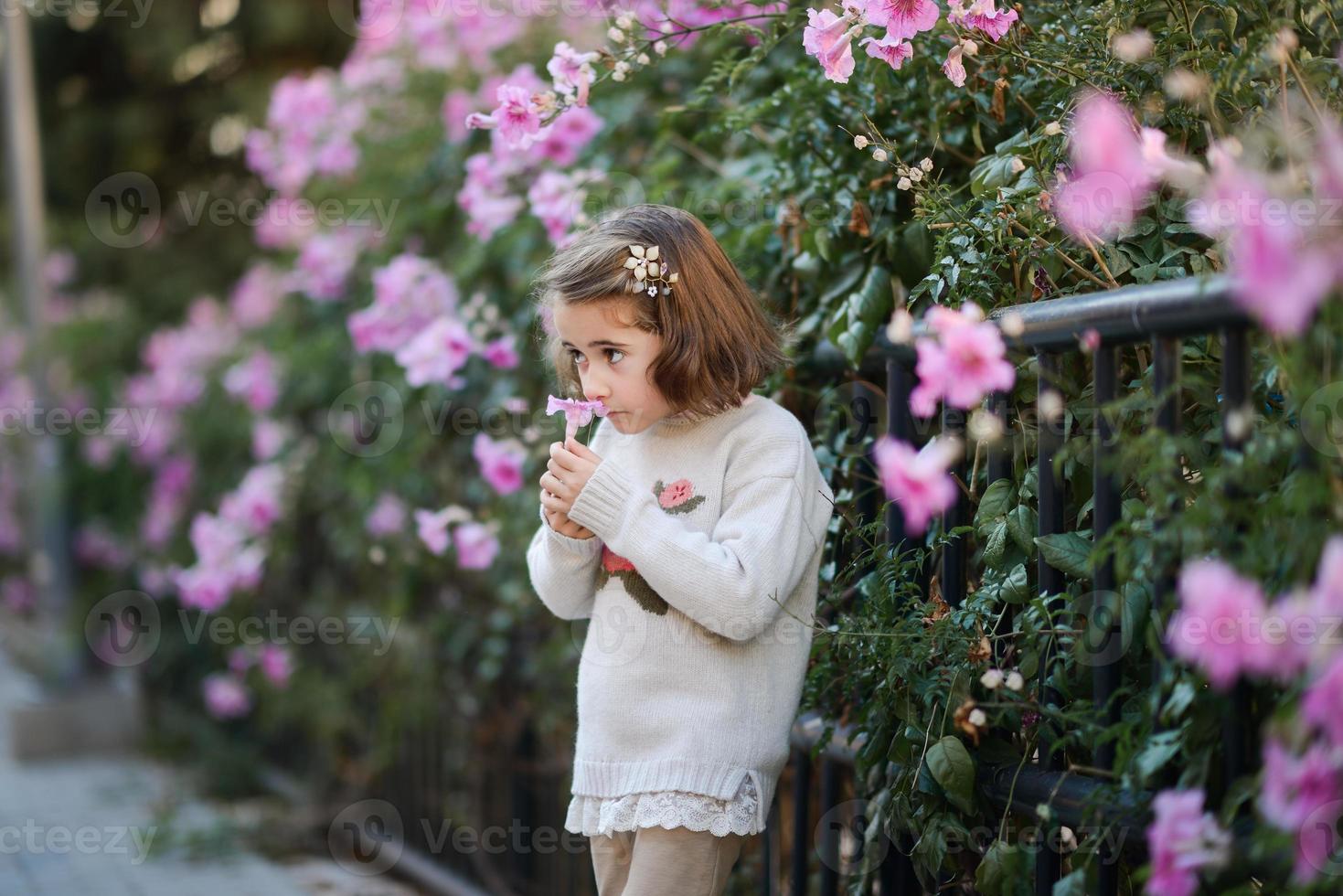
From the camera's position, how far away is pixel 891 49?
1745 mm

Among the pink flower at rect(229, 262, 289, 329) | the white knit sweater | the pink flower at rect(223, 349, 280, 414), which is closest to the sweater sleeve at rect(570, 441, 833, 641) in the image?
the white knit sweater

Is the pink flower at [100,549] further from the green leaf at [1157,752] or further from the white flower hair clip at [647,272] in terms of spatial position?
the green leaf at [1157,752]

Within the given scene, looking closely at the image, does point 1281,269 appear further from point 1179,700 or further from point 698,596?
point 698,596

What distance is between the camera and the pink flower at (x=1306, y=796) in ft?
3.15

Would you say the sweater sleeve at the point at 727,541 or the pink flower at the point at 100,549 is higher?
the sweater sleeve at the point at 727,541

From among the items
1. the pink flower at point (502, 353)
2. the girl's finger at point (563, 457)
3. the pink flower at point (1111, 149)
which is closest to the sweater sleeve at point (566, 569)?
the girl's finger at point (563, 457)

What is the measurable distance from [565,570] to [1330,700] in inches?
46.1

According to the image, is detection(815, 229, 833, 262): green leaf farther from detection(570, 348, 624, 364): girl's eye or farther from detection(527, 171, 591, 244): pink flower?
detection(527, 171, 591, 244): pink flower

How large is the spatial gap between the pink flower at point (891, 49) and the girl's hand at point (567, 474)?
0.67 meters

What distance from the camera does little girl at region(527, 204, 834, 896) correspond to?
174 centimetres

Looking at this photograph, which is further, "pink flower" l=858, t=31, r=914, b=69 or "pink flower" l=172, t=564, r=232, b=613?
"pink flower" l=172, t=564, r=232, b=613

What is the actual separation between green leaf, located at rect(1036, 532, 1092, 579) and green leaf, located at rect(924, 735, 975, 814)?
26cm

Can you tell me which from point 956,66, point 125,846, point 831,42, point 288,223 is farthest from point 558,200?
point 125,846

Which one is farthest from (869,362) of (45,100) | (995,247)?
(45,100)
